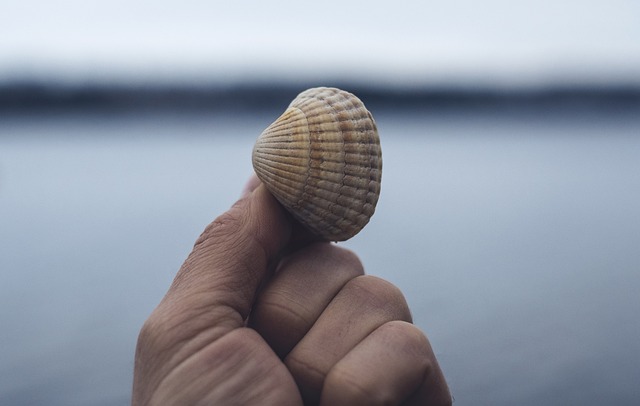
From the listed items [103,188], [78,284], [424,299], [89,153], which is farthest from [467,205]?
→ [89,153]

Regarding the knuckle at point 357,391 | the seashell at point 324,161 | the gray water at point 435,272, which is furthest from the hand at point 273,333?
the gray water at point 435,272

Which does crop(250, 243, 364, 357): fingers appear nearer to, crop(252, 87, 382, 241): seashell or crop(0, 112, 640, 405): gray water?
crop(252, 87, 382, 241): seashell

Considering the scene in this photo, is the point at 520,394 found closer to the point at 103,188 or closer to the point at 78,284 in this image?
the point at 78,284

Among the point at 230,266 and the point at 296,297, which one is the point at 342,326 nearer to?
the point at 296,297

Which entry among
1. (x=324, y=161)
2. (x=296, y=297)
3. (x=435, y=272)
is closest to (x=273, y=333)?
(x=296, y=297)

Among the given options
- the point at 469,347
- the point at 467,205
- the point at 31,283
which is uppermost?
the point at 467,205
